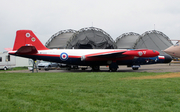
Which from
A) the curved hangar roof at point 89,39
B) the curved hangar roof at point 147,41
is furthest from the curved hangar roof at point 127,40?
the curved hangar roof at point 89,39

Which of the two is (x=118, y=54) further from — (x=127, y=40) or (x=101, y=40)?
(x=127, y=40)

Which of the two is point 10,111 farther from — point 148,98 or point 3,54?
point 3,54

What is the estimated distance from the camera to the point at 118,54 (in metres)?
22.2

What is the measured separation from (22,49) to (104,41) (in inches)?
1372

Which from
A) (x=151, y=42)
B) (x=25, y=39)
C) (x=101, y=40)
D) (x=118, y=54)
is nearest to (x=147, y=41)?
(x=151, y=42)

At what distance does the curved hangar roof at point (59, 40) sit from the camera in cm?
5650

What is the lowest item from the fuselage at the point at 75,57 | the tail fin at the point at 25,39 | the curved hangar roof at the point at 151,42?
the fuselage at the point at 75,57

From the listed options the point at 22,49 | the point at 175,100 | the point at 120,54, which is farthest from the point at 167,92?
the point at 22,49

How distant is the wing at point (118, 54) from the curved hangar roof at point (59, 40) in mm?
34253

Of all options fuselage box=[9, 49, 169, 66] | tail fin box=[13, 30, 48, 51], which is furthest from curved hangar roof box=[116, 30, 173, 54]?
tail fin box=[13, 30, 48, 51]

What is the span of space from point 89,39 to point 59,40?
36.5ft

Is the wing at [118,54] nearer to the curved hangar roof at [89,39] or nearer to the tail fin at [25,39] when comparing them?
the tail fin at [25,39]

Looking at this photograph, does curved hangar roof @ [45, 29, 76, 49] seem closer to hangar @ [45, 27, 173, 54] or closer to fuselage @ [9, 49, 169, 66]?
hangar @ [45, 27, 173, 54]

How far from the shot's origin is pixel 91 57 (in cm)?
2262
